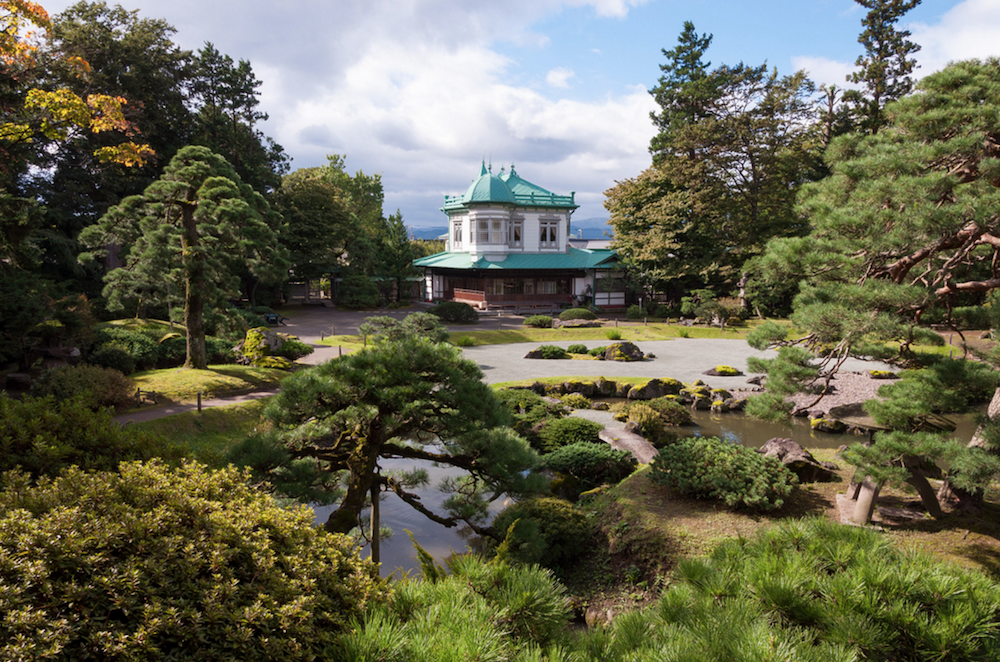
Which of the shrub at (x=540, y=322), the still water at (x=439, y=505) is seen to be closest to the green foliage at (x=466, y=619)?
the still water at (x=439, y=505)

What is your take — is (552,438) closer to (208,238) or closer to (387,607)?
(387,607)

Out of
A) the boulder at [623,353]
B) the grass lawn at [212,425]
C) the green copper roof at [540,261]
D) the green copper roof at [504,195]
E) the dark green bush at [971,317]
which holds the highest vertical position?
the green copper roof at [504,195]

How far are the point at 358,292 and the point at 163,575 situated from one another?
39.8 m

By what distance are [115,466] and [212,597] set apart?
9.76 feet

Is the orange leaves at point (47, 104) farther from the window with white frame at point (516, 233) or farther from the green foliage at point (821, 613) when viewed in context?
the window with white frame at point (516, 233)

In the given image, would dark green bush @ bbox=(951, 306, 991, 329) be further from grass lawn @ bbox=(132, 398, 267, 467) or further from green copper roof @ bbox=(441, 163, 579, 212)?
green copper roof @ bbox=(441, 163, 579, 212)

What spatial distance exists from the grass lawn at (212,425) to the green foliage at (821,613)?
10.5 metres

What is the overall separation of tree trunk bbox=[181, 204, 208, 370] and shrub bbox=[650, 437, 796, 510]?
13757mm

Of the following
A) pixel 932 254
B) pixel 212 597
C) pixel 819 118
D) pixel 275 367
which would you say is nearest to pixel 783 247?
pixel 932 254

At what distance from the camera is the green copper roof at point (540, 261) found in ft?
134

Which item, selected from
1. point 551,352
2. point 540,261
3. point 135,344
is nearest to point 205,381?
point 135,344

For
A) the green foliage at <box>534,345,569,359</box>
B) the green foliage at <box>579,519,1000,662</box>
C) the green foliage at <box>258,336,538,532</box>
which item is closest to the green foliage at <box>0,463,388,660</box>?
the green foliage at <box>579,519,1000,662</box>

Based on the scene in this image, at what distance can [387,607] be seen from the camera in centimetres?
338

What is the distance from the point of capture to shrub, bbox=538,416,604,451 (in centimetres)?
1221
